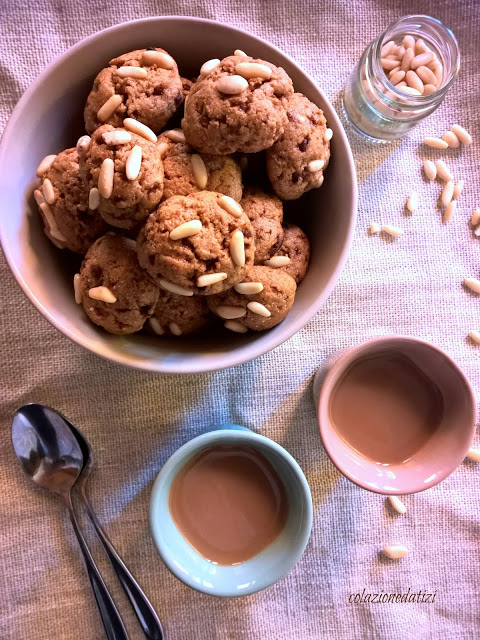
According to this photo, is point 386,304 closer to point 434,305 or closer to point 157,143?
point 434,305

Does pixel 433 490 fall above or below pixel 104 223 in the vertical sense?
below

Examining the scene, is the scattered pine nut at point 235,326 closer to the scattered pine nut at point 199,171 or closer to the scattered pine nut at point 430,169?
the scattered pine nut at point 199,171

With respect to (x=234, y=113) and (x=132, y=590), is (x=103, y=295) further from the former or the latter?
(x=132, y=590)

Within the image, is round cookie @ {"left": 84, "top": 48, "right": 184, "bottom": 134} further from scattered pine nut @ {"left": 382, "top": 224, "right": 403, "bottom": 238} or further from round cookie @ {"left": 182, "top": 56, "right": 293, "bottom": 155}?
scattered pine nut @ {"left": 382, "top": 224, "right": 403, "bottom": 238}

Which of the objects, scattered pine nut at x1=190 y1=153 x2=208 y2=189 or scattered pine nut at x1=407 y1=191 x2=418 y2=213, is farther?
scattered pine nut at x1=407 y1=191 x2=418 y2=213

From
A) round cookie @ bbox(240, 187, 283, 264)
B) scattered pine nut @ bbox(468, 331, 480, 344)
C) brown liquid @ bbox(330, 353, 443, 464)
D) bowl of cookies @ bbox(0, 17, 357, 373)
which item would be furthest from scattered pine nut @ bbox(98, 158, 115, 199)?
Result: scattered pine nut @ bbox(468, 331, 480, 344)

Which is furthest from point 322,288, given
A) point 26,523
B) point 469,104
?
point 26,523

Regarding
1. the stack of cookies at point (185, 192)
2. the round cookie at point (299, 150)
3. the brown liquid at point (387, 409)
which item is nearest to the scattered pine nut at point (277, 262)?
the stack of cookies at point (185, 192)
